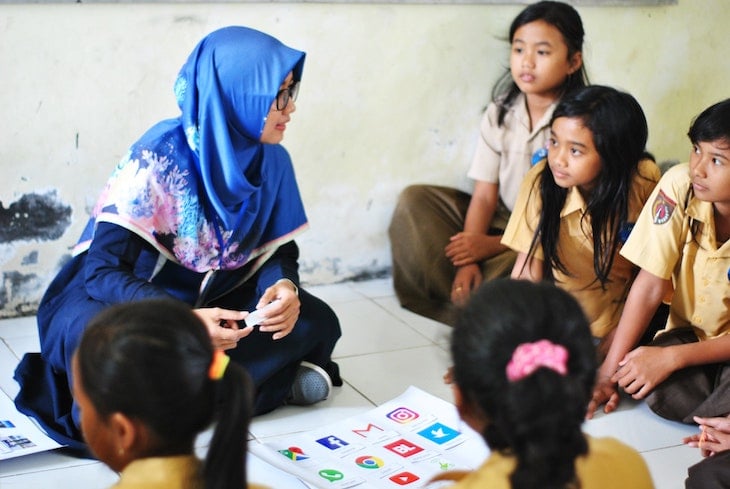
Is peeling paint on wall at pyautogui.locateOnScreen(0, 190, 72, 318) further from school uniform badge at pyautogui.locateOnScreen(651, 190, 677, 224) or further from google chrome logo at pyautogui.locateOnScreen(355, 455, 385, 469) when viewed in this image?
school uniform badge at pyautogui.locateOnScreen(651, 190, 677, 224)

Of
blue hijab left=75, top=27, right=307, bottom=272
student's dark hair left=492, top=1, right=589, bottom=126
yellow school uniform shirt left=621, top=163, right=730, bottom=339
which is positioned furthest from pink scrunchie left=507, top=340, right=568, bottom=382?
student's dark hair left=492, top=1, right=589, bottom=126

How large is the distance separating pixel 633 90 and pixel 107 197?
1965 millimetres

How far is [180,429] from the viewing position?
1.20 metres

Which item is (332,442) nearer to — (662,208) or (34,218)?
(662,208)

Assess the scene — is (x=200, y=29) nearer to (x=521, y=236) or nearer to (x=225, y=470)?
(x=521, y=236)

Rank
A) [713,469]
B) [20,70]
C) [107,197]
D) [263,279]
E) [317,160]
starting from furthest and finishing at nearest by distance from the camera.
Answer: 1. [317,160]
2. [20,70]
3. [263,279]
4. [107,197]
5. [713,469]

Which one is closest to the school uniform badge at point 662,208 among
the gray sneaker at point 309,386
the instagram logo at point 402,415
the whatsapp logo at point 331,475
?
the instagram logo at point 402,415

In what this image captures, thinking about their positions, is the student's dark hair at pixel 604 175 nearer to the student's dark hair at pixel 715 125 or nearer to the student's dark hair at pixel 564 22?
the student's dark hair at pixel 715 125

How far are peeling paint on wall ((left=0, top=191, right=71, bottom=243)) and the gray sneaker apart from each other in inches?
33.4

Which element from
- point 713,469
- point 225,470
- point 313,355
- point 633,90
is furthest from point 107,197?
point 633,90

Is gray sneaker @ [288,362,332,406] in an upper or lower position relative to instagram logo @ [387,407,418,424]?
upper

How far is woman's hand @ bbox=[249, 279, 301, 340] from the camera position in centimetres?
211

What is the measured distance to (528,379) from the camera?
110 cm

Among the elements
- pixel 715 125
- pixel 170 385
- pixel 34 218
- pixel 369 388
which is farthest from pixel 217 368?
pixel 34 218
